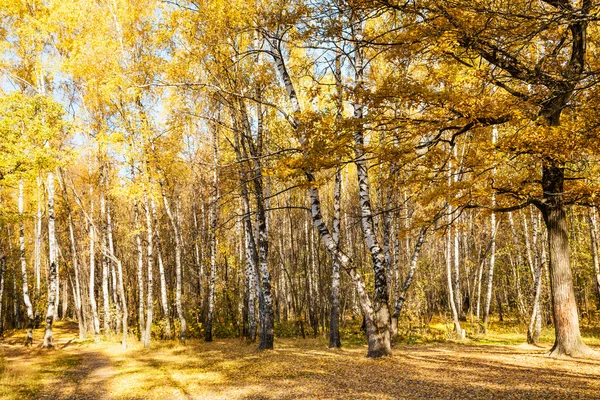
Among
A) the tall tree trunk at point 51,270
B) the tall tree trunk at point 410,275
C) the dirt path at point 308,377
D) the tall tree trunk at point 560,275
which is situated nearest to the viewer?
the dirt path at point 308,377

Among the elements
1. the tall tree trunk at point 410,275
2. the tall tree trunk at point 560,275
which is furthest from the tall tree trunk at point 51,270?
the tall tree trunk at point 560,275

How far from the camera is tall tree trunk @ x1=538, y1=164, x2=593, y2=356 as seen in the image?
9.64 m

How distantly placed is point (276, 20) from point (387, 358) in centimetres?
864

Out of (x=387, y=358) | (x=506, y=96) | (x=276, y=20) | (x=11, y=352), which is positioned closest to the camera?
(x=506, y=96)

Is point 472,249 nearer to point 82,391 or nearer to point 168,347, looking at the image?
point 168,347

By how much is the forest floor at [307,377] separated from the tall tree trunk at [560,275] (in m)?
0.56

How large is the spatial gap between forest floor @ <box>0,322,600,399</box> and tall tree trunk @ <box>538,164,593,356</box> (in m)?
0.56

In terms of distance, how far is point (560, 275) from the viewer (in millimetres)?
9836

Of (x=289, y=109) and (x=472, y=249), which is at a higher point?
(x=289, y=109)

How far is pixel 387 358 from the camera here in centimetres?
1012

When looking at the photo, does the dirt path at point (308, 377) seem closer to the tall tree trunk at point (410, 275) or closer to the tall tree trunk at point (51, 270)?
the tall tree trunk at point (410, 275)

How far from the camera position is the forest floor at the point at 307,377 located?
6848 millimetres

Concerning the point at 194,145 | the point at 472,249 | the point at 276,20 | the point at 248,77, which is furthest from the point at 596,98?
the point at 472,249

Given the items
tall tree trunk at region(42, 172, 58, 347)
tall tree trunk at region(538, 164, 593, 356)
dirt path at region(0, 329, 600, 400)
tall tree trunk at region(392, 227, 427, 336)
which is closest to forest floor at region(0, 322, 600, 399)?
dirt path at region(0, 329, 600, 400)
